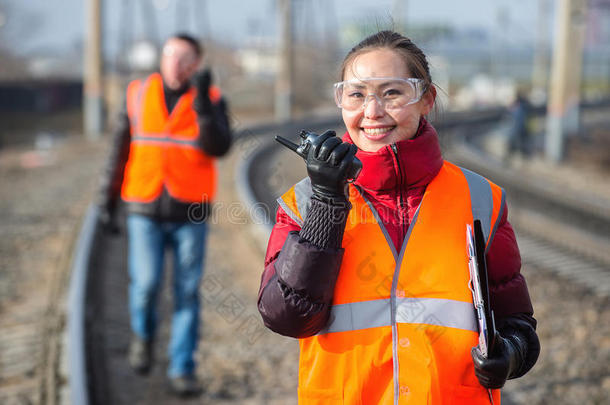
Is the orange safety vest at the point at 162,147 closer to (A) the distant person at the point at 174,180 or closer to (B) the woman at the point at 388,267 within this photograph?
(A) the distant person at the point at 174,180

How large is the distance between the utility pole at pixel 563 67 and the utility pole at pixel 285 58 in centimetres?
1312

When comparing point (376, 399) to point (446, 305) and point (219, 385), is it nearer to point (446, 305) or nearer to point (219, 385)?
point (446, 305)

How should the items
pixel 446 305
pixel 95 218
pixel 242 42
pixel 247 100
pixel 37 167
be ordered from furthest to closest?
1. pixel 242 42
2. pixel 247 100
3. pixel 37 167
4. pixel 95 218
5. pixel 446 305

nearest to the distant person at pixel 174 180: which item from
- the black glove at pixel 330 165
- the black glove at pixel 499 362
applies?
the black glove at pixel 330 165

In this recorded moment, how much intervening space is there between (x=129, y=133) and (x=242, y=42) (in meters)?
114

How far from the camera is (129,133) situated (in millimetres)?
4844

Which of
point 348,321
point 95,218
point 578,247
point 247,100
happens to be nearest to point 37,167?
point 95,218

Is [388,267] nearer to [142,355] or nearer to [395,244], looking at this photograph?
[395,244]

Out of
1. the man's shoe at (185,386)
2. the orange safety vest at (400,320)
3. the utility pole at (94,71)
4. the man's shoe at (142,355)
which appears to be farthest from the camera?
the utility pole at (94,71)

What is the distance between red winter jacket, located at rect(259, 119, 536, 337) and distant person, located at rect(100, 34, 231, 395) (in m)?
2.55

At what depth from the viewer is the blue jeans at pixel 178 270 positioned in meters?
4.61

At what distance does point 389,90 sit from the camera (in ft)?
6.85

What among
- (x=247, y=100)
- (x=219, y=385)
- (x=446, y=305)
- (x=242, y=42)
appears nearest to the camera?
(x=446, y=305)

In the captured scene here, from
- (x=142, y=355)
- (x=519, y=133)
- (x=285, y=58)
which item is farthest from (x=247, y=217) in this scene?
(x=285, y=58)
